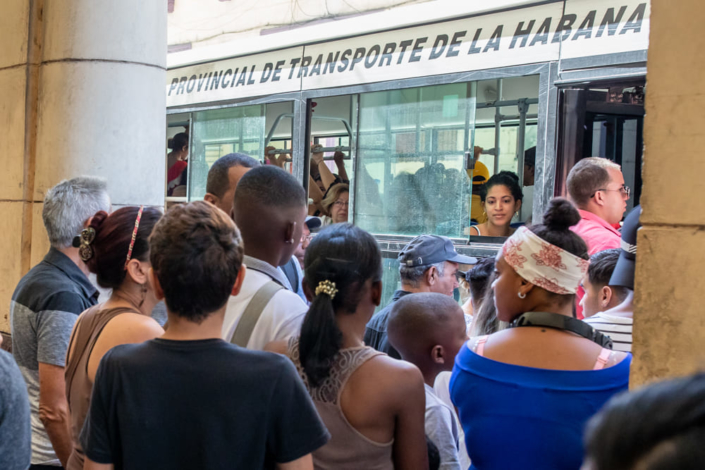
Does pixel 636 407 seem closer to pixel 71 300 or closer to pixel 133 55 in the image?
pixel 71 300

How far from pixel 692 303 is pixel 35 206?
392 cm

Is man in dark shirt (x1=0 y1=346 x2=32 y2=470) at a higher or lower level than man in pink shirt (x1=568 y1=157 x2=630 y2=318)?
lower

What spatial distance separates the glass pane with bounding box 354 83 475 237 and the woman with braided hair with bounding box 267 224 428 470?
12.2ft

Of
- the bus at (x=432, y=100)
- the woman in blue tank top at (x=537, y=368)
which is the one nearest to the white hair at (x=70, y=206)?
the woman in blue tank top at (x=537, y=368)

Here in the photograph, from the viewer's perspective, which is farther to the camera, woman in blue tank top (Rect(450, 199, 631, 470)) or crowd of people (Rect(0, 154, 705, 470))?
woman in blue tank top (Rect(450, 199, 631, 470))

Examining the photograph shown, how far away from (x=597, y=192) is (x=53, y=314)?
3104 mm

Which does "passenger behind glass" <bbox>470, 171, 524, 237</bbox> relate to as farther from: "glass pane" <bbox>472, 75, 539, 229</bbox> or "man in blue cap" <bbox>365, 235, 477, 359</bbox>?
"man in blue cap" <bbox>365, 235, 477, 359</bbox>

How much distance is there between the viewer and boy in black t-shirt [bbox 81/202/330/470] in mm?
1508

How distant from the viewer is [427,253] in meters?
3.68

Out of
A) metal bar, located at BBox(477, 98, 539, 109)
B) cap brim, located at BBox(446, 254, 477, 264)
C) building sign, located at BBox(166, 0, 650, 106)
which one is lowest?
cap brim, located at BBox(446, 254, 477, 264)

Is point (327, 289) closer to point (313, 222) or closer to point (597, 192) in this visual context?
point (597, 192)

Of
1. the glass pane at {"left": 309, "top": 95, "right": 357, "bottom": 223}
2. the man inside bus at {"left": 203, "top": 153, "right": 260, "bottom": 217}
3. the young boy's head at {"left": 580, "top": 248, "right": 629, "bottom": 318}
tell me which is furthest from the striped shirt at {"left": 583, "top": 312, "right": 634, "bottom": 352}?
the glass pane at {"left": 309, "top": 95, "right": 357, "bottom": 223}

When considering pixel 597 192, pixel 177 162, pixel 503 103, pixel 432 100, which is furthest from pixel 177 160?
pixel 597 192

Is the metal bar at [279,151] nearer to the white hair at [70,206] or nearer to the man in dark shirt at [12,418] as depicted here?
the white hair at [70,206]
